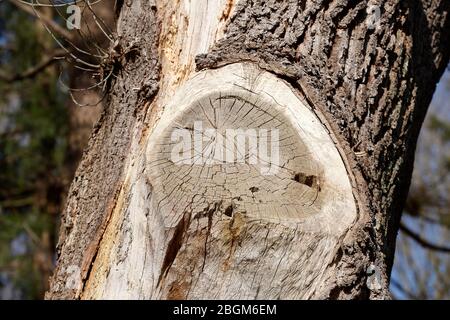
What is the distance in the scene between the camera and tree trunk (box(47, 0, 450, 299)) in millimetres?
1489

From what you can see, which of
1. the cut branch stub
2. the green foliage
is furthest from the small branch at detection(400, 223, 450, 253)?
the green foliage

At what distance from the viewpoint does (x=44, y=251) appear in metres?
5.10

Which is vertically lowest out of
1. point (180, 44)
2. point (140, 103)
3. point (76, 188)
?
point (76, 188)

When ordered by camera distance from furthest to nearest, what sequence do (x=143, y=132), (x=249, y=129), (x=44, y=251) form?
1. (x=44, y=251)
2. (x=143, y=132)
3. (x=249, y=129)

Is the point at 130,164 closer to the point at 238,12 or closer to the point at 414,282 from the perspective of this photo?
the point at 238,12

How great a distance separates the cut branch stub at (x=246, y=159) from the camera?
4.94ft

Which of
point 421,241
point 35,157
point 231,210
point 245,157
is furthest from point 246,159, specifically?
point 35,157

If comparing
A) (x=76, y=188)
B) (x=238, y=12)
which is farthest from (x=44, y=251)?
(x=238, y=12)

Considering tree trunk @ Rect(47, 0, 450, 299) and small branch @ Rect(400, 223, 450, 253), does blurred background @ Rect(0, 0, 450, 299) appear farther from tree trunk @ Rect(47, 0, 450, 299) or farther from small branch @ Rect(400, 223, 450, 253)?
tree trunk @ Rect(47, 0, 450, 299)

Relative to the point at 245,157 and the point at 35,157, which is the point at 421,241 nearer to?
the point at 245,157

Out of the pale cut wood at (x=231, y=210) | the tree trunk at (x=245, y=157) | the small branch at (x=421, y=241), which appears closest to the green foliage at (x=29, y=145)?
the small branch at (x=421, y=241)

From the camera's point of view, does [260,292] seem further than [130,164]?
No

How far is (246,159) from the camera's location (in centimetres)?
157
